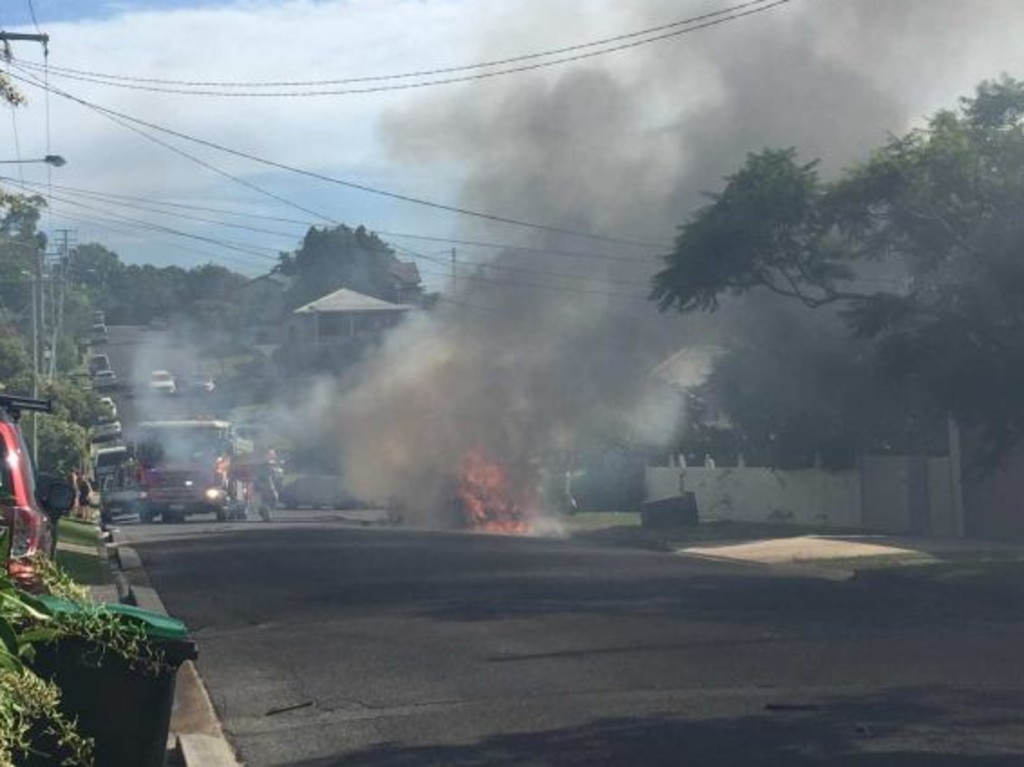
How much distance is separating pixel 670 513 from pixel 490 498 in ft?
19.0

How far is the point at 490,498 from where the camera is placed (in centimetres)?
3791

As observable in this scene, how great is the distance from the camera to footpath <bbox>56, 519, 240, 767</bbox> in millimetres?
8648

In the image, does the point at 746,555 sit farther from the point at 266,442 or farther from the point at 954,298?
the point at 266,442

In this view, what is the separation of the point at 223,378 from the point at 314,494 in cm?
2192

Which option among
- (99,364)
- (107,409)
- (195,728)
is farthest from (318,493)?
(195,728)

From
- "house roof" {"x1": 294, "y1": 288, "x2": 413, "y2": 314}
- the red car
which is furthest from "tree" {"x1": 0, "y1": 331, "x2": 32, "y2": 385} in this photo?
the red car

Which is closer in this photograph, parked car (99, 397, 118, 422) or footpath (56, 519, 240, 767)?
footpath (56, 519, 240, 767)

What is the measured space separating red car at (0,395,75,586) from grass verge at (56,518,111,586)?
197 inches

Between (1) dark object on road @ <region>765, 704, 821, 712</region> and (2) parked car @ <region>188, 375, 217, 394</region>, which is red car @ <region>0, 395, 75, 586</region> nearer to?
(1) dark object on road @ <region>765, 704, 821, 712</region>

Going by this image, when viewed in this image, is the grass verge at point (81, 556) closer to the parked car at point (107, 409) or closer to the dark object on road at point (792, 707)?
the dark object on road at point (792, 707)

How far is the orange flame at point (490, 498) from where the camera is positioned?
37469 mm

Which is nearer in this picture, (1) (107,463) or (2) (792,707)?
(2) (792,707)

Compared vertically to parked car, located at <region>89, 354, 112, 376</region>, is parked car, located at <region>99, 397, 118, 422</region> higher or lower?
lower

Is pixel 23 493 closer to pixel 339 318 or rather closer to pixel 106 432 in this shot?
pixel 106 432
